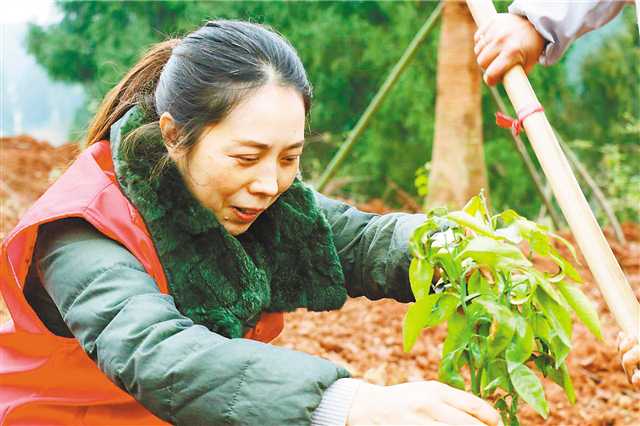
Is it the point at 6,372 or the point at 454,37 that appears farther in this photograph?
the point at 454,37

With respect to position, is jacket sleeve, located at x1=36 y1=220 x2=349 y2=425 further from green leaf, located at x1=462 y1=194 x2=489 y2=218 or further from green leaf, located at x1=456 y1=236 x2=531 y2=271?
green leaf, located at x1=462 y1=194 x2=489 y2=218

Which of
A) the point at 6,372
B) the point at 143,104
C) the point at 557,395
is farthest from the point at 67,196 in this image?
the point at 557,395

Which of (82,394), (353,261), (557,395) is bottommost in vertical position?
(557,395)

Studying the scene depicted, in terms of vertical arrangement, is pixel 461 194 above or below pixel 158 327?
below

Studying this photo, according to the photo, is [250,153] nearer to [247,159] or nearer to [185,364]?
[247,159]

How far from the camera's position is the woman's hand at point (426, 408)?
4.60 ft

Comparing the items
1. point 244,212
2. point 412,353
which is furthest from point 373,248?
point 412,353

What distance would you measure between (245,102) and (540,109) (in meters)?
0.78

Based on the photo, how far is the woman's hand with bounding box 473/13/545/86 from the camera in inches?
84.4

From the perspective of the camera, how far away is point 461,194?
20.1 ft

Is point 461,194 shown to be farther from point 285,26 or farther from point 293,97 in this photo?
point 285,26

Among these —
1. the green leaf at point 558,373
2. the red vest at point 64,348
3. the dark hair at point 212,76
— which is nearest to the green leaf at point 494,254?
the green leaf at point 558,373

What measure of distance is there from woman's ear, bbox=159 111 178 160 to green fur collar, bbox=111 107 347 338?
3cm

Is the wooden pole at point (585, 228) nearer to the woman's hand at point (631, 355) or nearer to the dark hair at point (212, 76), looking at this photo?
the woman's hand at point (631, 355)
